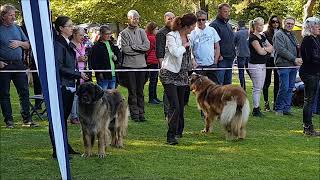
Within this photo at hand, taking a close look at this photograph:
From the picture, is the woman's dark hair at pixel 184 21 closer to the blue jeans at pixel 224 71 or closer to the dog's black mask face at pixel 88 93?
the dog's black mask face at pixel 88 93

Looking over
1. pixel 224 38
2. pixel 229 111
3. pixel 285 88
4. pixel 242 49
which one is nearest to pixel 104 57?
pixel 224 38

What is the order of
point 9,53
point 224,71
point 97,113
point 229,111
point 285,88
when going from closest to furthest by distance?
1. point 97,113
2. point 229,111
3. point 9,53
4. point 224,71
5. point 285,88

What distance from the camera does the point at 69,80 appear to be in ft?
20.6

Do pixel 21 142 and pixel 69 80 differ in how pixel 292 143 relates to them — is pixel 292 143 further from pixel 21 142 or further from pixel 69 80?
pixel 21 142

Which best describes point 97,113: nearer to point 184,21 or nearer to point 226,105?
point 184,21

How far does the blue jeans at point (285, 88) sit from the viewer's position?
33.1 feet

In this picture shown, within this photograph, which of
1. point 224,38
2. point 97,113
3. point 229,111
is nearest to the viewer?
point 97,113

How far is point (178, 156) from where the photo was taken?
6656mm

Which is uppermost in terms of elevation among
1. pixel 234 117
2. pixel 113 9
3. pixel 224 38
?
pixel 113 9

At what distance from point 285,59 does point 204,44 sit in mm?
1953

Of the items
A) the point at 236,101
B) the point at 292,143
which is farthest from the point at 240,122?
the point at 292,143

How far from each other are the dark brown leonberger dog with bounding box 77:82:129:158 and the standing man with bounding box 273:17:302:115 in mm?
4071

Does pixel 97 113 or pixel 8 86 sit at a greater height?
pixel 8 86

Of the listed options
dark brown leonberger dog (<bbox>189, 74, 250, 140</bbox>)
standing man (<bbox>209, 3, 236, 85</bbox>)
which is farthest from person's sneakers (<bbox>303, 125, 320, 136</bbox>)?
standing man (<bbox>209, 3, 236, 85</bbox>)
